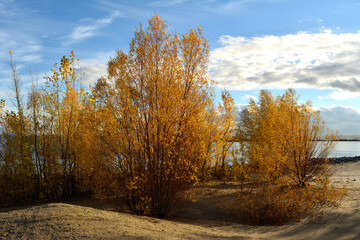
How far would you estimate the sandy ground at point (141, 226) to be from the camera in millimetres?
5215

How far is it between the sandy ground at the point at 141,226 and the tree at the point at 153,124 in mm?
1349

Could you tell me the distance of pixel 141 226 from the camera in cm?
618

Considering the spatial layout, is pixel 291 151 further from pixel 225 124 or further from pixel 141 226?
pixel 141 226

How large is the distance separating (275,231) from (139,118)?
489 cm

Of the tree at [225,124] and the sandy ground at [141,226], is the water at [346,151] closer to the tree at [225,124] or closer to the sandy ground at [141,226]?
Answer: the tree at [225,124]

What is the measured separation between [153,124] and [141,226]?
117 inches

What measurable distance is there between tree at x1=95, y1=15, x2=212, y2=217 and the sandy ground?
4.43ft

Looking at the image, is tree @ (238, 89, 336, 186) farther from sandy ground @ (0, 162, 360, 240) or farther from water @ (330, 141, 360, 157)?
water @ (330, 141, 360, 157)

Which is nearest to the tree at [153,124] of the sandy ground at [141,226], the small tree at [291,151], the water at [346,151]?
the sandy ground at [141,226]

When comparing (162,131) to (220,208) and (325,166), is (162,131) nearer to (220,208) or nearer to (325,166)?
(220,208)

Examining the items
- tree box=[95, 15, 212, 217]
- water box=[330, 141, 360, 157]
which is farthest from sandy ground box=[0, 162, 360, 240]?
water box=[330, 141, 360, 157]

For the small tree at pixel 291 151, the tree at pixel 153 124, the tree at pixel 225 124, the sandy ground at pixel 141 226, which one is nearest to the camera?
the sandy ground at pixel 141 226

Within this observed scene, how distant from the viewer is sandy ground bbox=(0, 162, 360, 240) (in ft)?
17.1

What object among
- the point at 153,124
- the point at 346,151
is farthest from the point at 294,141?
the point at 346,151
